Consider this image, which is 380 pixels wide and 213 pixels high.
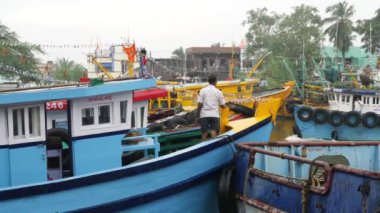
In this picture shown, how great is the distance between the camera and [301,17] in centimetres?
4478

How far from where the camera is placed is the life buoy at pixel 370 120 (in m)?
18.4

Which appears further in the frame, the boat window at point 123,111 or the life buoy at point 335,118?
the life buoy at point 335,118

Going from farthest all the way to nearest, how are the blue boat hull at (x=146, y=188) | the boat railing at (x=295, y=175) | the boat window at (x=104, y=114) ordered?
the boat window at (x=104, y=114) < the blue boat hull at (x=146, y=188) < the boat railing at (x=295, y=175)

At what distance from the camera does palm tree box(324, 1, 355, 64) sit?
4709 centimetres

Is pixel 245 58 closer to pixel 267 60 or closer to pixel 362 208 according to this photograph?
pixel 267 60

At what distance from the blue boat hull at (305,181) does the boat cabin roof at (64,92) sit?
1962 mm

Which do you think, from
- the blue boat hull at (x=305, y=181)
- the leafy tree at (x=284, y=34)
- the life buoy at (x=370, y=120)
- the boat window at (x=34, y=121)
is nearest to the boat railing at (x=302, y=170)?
the blue boat hull at (x=305, y=181)

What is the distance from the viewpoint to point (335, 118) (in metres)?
19.2

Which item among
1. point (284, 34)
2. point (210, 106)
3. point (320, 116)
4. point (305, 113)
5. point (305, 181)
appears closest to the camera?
point (305, 181)

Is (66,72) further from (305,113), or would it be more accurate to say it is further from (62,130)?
(305,113)

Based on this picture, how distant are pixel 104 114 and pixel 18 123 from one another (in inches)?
46.7

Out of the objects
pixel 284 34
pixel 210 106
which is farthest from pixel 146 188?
pixel 284 34

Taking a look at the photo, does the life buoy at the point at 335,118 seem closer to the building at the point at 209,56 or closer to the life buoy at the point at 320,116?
the life buoy at the point at 320,116

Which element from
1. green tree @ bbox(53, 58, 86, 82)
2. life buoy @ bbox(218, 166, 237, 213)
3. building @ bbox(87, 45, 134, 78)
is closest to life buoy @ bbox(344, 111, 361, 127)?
building @ bbox(87, 45, 134, 78)
